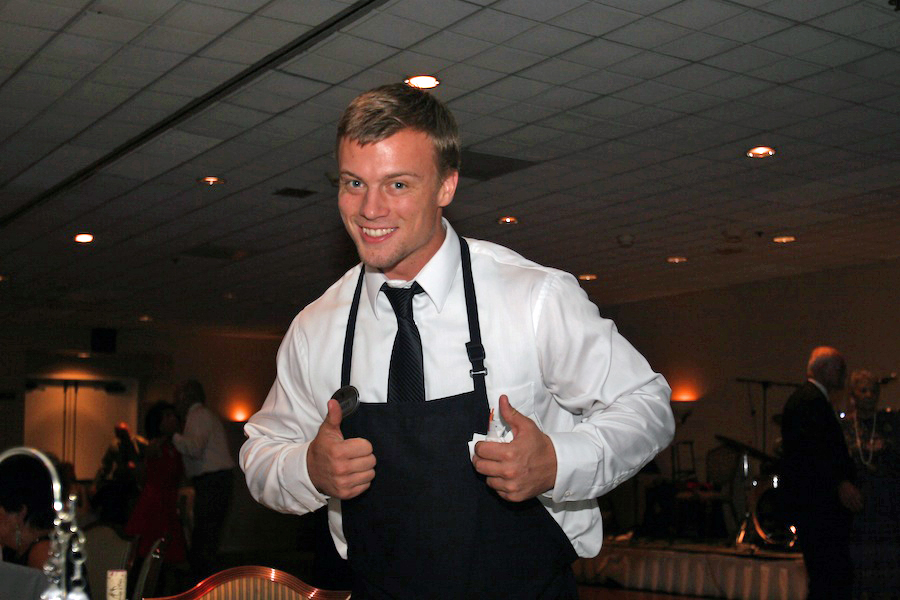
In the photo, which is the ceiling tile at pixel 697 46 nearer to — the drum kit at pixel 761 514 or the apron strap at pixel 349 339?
→ the apron strap at pixel 349 339

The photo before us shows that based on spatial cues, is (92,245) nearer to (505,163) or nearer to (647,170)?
(505,163)

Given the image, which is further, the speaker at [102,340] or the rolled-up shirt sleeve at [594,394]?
the speaker at [102,340]

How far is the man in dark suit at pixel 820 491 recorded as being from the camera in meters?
5.83

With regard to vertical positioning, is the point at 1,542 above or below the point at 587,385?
below

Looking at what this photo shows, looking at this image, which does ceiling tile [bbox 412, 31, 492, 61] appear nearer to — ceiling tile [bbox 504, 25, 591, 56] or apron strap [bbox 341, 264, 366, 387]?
ceiling tile [bbox 504, 25, 591, 56]

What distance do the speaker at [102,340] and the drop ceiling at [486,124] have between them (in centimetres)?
584

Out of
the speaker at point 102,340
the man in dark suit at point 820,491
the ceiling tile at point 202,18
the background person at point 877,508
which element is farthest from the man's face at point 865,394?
the speaker at point 102,340

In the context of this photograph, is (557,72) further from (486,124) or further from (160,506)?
(160,506)

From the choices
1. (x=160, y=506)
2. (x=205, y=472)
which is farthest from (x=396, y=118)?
(x=205, y=472)

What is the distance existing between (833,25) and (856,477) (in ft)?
8.10

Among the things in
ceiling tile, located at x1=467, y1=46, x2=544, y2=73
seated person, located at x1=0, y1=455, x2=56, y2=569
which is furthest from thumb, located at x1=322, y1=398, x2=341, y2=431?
ceiling tile, located at x1=467, y1=46, x2=544, y2=73

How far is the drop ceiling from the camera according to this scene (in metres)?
5.40

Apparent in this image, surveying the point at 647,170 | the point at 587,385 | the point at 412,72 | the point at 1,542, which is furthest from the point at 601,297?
the point at 587,385

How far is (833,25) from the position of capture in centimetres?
544
